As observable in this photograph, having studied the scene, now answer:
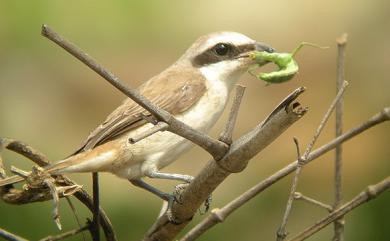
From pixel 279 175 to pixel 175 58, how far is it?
458 cm

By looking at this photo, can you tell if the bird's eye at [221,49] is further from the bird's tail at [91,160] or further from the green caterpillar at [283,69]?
the green caterpillar at [283,69]

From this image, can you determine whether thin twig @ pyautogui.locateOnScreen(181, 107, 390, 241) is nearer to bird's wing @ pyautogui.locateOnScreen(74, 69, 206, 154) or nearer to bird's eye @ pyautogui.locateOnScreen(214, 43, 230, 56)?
bird's wing @ pyautogui.locateOnScreen(74, 69, 206, 154)

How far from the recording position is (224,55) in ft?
9.28

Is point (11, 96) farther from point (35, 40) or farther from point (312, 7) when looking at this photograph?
point (312, 7)

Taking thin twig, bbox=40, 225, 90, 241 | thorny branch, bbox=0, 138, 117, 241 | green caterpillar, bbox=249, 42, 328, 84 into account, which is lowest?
thin twig, bbox=40, 225, 90, 241

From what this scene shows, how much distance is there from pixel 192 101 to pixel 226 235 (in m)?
1.06

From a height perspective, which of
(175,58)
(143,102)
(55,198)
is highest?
(143,102)

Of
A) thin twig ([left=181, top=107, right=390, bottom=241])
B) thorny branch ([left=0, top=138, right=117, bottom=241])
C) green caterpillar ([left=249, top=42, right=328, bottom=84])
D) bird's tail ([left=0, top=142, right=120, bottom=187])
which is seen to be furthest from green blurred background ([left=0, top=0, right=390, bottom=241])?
thin twig ([left=181, top=107, right=390, bottom=241])

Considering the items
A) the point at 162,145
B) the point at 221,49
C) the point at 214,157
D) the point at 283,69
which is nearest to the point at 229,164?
the point at 214,157

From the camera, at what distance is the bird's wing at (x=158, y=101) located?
2.64m

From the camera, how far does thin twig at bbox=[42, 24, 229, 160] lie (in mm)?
1393

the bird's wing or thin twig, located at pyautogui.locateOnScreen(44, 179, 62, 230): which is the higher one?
thin twig, located at pyautogui.locateOnScreen(44, 179, 62, 230)

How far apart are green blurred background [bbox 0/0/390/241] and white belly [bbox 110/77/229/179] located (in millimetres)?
973

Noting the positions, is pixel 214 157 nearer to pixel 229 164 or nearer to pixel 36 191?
pixel 229 164
